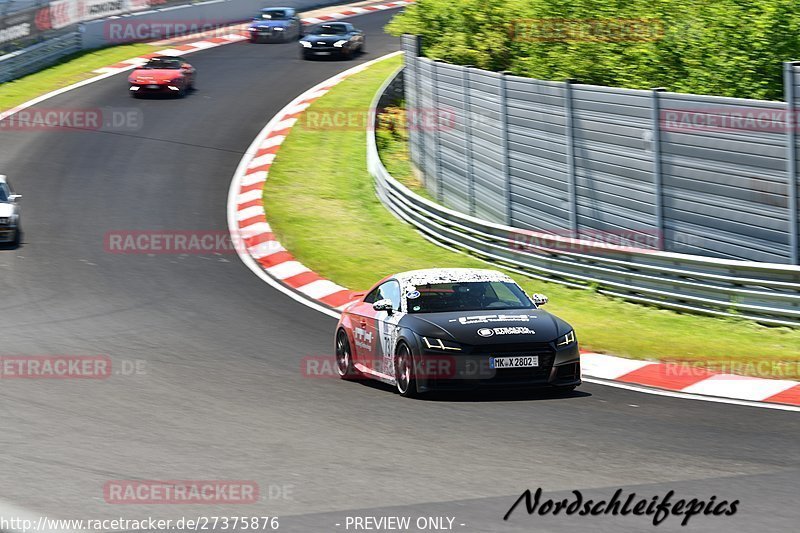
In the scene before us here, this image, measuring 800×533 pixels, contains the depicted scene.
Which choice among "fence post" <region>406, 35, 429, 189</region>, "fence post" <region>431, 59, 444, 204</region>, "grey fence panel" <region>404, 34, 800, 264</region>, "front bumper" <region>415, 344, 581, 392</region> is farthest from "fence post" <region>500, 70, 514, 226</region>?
"front bumper" <region>415, 344, 581, 392</region>

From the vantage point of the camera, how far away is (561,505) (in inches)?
308

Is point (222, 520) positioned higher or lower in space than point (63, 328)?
higher

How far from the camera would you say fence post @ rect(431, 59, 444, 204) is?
25609mm

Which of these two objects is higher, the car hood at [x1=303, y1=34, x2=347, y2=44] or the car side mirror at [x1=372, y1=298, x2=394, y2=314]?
the car hood at [x1=303, y1=34, x2=347, y2=44]

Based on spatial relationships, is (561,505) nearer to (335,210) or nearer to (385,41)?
(335,210)

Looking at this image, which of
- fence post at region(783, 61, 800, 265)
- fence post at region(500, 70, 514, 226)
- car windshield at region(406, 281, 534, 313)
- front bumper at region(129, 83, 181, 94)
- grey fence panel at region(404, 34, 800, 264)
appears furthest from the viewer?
front bumper at region(129, 83, 181, 94)

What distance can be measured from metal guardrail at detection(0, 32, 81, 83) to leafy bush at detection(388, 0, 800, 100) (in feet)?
61.4

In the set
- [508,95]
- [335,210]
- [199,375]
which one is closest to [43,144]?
[335,210]

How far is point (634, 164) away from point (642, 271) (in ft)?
5.45

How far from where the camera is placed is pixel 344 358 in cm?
1418

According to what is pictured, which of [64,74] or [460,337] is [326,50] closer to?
[64,74]

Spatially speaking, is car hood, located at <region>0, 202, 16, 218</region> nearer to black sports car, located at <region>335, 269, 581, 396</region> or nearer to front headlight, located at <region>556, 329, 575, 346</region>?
black sports car, located at <region>335, 269, 581, 396</region>

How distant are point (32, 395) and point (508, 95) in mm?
11381

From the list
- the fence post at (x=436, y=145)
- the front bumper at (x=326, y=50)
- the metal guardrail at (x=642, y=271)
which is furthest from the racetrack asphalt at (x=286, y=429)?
the front bumper at (x=326, y=50)
